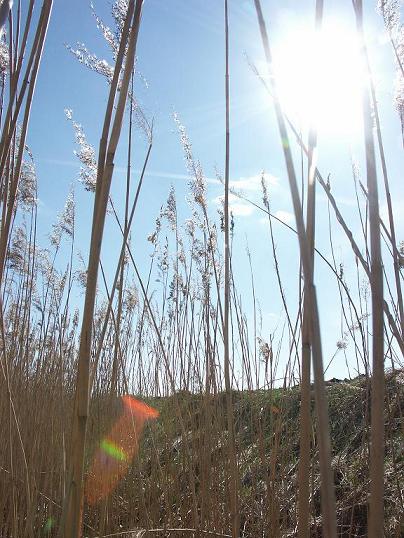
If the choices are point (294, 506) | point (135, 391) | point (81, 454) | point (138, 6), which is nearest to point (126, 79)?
point (138, 6)

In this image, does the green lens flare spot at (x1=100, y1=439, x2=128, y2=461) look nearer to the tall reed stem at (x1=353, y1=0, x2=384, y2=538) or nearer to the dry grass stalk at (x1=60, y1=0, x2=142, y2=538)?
the dry grass stalk at (x1=60, y1=0, x2=142, y2=538)

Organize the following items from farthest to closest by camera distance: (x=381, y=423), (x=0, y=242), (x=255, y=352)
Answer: (x=255, y=352), (x=0, y=242), (x=381, y=423)

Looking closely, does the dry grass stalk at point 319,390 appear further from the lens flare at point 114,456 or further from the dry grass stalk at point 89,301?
the lens flare at point 114,456

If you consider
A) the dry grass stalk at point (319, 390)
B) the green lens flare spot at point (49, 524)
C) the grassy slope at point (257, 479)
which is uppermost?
the dry grass stalk at point (319, 390)

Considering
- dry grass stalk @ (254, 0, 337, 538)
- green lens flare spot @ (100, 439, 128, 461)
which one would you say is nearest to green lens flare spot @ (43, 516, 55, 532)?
green lens flare spot @ (100, 439, 128, 461)

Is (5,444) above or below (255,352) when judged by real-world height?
below

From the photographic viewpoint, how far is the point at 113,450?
72.1 inches

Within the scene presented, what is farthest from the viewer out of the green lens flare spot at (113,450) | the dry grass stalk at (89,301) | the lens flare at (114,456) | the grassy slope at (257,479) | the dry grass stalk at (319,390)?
the green lens flare spot at (113,450)

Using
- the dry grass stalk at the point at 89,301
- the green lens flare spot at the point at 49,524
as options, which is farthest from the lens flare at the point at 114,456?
the dry grass stalk at the point at 89,301

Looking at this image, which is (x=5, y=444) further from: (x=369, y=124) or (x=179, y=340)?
(x=369, y=124)

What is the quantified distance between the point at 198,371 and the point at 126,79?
1384 millimetres

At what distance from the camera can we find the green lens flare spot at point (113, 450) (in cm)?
178

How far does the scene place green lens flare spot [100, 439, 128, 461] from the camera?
69.9 inches

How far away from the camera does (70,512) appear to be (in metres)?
0.54
